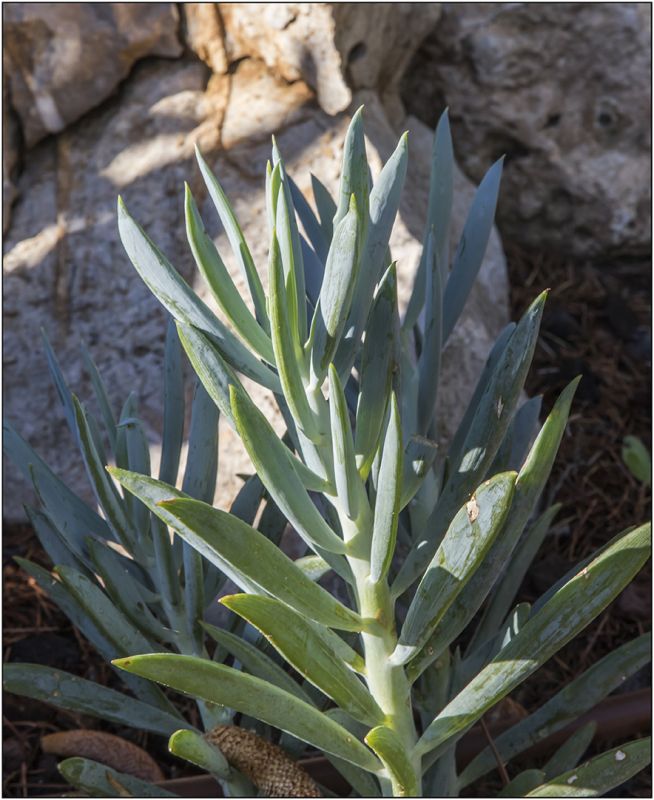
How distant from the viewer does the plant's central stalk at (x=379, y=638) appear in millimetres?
834

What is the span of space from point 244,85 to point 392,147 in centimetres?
32

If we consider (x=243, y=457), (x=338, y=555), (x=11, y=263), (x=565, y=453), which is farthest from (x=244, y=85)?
(x=338, y=555)

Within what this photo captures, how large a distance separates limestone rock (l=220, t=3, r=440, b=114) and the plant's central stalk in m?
1.05

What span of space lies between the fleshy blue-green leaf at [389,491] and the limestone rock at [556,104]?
137cm

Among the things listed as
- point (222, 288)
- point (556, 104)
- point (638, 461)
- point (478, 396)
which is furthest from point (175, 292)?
point (556, 104)

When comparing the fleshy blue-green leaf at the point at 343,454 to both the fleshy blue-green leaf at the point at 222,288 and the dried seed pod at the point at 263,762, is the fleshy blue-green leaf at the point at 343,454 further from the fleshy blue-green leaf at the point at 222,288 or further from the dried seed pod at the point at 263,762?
the dried seed pod at the point at 263,762

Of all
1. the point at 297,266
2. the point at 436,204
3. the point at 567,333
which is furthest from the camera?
the point at 567,333

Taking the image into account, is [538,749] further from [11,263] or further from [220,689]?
[11,263]

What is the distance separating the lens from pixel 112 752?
112 cm

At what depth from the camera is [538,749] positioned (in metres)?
1.14

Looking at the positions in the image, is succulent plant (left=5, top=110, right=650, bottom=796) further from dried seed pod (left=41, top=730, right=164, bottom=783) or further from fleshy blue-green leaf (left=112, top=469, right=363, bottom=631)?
dried seed pod (left=41, top=730, right=164, bottom=783)

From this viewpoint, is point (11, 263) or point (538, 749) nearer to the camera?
point (538, 749)

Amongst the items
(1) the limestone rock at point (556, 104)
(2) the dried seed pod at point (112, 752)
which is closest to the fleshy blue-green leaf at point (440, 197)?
(2) the dried seed pod at point (112, 752)

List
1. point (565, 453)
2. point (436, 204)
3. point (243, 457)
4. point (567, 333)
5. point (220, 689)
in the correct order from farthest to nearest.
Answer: point (567, 333)
point (565, 453)
point (243, 457)
point (436, 204)
point (220, 689)
